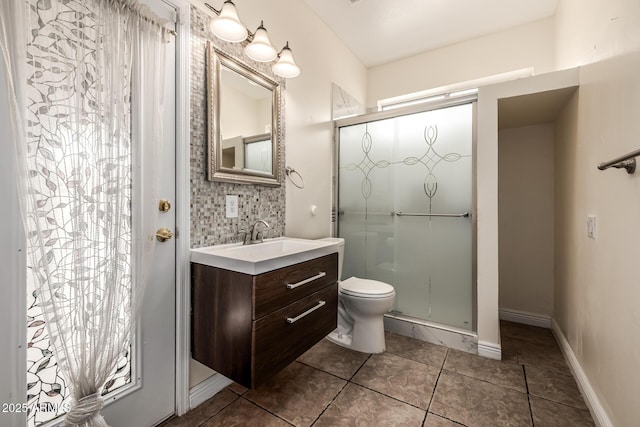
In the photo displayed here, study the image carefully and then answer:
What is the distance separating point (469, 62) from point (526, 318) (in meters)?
2.55

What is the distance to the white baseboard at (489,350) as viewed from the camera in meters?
1.94

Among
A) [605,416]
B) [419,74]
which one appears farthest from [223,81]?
[605,416]

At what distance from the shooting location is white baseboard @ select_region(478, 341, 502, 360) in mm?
1942

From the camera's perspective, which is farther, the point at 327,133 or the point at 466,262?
the point at 327,133

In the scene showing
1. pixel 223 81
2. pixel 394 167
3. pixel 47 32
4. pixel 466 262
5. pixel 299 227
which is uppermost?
pixel 223 81

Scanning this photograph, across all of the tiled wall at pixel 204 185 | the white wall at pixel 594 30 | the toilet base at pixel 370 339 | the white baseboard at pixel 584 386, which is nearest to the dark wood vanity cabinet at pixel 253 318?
the tiled wall at pixel 204 185

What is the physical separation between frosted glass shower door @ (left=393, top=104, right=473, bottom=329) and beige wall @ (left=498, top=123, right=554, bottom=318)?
0.85 m

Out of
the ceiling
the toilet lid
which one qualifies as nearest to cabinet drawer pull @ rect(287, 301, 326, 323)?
the toilet lid

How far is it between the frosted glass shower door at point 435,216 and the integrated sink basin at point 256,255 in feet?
3.26

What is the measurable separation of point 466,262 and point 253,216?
1651 mm

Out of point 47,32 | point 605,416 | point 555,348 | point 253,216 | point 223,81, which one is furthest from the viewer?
point 555,348

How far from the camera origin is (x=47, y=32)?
95 cm

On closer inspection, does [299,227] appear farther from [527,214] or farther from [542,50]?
[542,50]

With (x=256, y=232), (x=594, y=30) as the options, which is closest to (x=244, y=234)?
(x=256, y=232)
